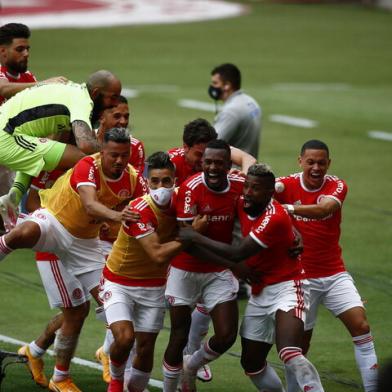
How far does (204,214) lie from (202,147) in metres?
0.96

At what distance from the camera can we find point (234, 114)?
15500mm

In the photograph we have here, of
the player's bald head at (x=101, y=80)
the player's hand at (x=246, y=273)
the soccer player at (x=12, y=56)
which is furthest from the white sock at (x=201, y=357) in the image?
the soccer player at (x=12, y=56)

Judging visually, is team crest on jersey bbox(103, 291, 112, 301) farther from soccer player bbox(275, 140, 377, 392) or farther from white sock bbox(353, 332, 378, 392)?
white sock bbox(353, 332, 378, 392)

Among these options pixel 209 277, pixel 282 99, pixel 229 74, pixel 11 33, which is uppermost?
pixel 11 33

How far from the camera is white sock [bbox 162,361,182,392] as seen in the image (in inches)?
445

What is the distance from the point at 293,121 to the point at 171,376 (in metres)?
16.8

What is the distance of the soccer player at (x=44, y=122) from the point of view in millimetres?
12000

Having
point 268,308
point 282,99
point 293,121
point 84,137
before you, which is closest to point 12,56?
point 84,137

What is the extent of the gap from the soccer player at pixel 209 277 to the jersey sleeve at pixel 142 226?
265 mm

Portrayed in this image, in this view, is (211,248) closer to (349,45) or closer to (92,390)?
(92,390)

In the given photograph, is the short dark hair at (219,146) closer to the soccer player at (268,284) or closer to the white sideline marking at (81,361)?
the soccer player at (268,284)

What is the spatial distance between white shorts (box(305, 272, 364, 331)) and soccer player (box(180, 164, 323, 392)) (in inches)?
19.9

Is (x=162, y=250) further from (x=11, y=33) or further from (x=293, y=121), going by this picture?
(x=293, y=121)

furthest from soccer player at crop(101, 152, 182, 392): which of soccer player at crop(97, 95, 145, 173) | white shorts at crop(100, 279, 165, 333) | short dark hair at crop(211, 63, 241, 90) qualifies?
short dark hair at crop(211, 63, 241, 90)
